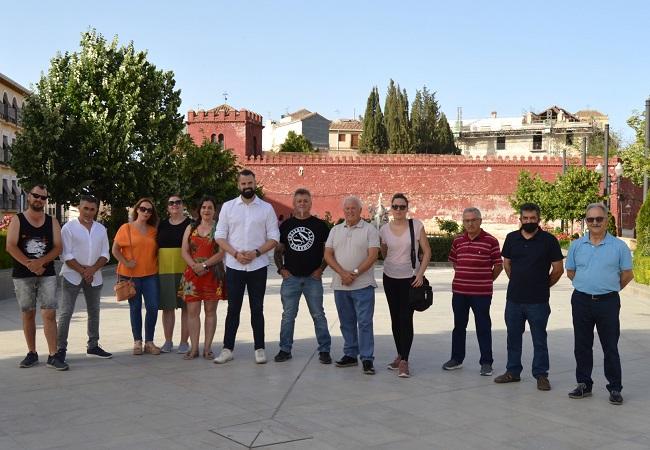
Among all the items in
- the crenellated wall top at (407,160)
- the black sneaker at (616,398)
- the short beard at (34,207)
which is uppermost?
the crenellated wall top at (407,160)

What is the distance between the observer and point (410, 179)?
50.8m

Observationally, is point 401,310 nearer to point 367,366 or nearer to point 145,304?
point 367,366

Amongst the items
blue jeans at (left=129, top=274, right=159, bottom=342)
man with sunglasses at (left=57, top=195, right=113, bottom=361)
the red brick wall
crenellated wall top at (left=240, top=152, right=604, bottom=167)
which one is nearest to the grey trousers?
man with sunglasses at (left=57, top=195, right=113, bottom=361)

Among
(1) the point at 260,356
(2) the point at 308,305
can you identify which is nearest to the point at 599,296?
(2) the point at 308,305

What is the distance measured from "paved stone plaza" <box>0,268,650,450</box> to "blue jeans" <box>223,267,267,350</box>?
0.25 meters

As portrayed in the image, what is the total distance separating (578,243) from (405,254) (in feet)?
4.74

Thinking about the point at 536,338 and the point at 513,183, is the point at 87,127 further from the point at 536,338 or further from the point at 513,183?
the point at 513,183

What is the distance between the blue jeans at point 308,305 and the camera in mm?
7562

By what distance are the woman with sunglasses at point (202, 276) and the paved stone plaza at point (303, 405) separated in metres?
0.26

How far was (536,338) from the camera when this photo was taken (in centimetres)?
665

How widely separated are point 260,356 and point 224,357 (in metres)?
0.32

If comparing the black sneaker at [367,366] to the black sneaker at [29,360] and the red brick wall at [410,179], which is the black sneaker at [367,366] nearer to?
the black sneaker at [29,360]

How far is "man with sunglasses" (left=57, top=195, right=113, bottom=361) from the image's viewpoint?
746 cm

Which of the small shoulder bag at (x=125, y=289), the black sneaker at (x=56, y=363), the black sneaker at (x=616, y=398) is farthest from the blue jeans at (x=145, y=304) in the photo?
the black sneaker at (x=616, y=398)
